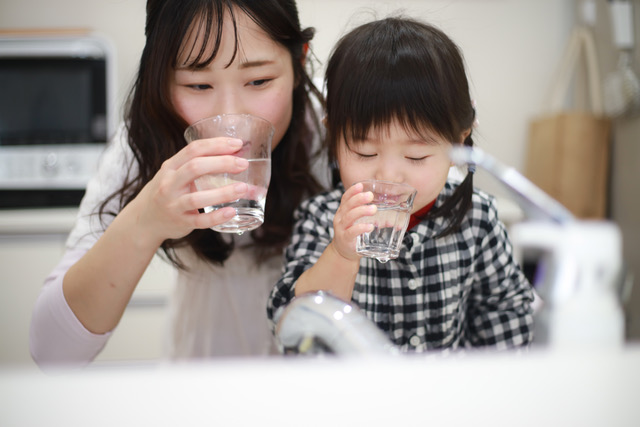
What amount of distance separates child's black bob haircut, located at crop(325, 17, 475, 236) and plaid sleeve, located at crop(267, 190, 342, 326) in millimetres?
139

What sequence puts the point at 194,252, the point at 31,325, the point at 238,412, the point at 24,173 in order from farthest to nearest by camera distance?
the point at 24,173 → the point at 194,252 → the point at 31,325 → the point at 238,412

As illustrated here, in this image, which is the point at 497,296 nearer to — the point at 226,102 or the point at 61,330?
the point at 226,102

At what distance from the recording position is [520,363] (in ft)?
0.82

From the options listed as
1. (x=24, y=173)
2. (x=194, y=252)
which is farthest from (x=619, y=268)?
(x=24, y=173)

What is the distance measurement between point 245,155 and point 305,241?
16cm

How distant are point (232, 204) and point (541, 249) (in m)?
0.26

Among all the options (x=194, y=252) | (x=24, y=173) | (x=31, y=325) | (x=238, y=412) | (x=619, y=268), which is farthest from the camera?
(x=24, y=173)

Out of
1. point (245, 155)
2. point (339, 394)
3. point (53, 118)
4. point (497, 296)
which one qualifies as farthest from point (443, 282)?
point (53, 118)

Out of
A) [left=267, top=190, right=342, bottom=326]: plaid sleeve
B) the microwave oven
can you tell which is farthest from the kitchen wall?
the microwave oven

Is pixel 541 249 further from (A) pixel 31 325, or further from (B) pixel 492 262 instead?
(A) pixel 31 325

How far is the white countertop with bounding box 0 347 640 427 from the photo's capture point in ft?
0.74

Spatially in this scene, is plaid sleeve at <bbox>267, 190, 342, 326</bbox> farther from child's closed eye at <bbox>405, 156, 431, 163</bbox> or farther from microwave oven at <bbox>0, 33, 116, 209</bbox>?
microwave oven at <bbox>0, 33, 116, 209</bbox>

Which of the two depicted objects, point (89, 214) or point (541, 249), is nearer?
point (541, 249)

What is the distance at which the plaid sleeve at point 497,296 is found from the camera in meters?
0.59
